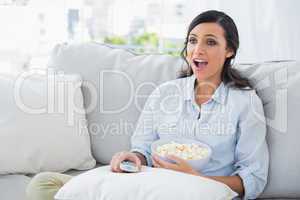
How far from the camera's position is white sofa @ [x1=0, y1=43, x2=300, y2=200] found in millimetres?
1820

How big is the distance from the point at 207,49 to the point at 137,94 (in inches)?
14.3

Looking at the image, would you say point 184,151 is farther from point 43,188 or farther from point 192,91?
point 43,188

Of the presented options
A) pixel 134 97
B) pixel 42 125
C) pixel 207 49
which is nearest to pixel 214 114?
pixel 207 49

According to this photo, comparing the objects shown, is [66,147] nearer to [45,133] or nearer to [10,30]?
[45,133]

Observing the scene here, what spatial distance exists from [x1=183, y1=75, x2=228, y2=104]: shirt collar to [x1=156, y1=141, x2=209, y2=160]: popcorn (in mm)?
214

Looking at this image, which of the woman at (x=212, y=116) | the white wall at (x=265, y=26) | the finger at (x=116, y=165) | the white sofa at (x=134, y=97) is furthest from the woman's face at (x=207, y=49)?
the white wall at (x=265, y=26)

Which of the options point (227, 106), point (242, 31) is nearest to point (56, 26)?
point (242, 31)

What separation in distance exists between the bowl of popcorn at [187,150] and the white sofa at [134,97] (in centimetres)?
24

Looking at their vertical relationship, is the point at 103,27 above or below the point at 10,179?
above

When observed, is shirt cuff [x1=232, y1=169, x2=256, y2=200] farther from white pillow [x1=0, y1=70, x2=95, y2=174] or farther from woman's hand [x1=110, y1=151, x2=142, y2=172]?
white pillow [x1=0, y1=70, x2=95, y2=174]

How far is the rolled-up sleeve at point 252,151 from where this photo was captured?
1.77 m

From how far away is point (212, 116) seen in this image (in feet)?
6.23

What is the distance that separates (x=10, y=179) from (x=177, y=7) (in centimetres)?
258

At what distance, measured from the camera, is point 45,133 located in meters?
1.96
